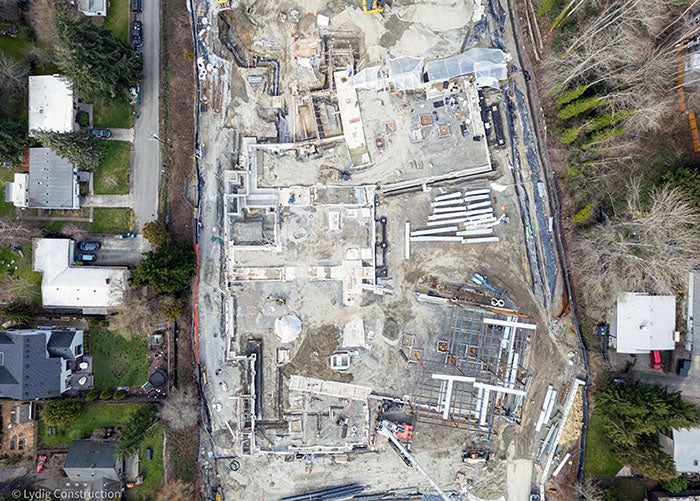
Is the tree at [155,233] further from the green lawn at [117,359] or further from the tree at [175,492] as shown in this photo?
the tree at [175,492]

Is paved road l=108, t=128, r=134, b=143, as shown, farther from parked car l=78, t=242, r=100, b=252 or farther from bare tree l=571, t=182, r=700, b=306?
bare tree l=571, t=182, r=700, b=306

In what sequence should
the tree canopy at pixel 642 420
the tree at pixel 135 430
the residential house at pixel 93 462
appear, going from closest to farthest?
1. the tree canopy at pixel 642 420
2. the tree at pixel 135 430
3. the residential house at pixel 93 462

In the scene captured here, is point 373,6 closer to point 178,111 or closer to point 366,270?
point 178,111

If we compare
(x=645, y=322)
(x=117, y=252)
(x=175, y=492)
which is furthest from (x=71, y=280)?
(x=645, y=322)

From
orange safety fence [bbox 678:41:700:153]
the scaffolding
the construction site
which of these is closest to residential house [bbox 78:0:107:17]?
the construction site

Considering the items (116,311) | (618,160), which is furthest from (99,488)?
(618,160)

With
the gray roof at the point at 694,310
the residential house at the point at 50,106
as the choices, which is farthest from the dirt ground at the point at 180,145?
the gray roof at the point at 694,310

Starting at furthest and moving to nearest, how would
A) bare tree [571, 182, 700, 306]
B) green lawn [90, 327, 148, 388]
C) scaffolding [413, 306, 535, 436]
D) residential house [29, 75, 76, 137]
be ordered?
green lawn [90, 327, 148, 388], scaffolding [413, 306, 535, 436], residential house [29, 75, 76, 137], bare tree [571, 182, 700, 306]
